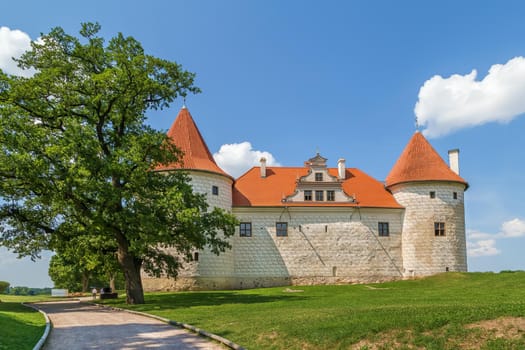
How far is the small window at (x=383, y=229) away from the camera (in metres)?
38.6

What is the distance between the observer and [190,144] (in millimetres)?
35656

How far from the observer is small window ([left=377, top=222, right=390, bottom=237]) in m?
38.6

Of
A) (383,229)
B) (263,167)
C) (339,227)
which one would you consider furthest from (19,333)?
(383,229)

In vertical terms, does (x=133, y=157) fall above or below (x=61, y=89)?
below

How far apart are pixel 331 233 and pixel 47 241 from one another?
70.6 feet

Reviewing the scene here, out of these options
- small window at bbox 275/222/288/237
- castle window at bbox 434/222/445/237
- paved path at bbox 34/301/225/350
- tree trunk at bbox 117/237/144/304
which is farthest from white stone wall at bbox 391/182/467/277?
paved path at bbox 34/301/225/350

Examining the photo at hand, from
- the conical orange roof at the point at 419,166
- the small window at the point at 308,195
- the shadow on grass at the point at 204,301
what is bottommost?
the shadow on grass at the point at 204,301

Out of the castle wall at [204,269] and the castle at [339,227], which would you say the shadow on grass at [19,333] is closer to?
the castle wall at [204,269]

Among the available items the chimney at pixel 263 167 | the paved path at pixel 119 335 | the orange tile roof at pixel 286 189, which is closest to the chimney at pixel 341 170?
the orange tile roof at pixel 286 189

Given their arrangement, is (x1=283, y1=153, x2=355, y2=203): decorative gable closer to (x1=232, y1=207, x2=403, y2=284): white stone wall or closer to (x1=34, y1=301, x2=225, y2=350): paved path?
(x1=232, y1=207, x2=403, y2=284): white stone wall

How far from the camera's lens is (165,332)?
13.4m

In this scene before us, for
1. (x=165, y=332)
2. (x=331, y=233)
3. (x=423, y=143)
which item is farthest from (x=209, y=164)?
(x=165, y=332)

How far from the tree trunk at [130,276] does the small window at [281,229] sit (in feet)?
50.0

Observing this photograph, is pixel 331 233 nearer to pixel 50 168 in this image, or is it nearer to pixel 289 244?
pixel 289 244
